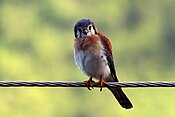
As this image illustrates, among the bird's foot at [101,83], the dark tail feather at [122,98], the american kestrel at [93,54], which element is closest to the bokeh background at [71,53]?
the dark tail feather at [122,98]

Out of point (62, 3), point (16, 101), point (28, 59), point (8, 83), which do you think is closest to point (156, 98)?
point (16, 101)

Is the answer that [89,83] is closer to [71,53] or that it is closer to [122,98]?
[122,98]

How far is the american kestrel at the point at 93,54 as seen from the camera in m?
7.38

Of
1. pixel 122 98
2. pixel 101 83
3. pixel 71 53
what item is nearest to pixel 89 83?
pixel 101 83

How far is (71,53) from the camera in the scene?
24359mm

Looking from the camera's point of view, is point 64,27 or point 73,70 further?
point 64,27

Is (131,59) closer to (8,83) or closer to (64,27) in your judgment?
(64,27)

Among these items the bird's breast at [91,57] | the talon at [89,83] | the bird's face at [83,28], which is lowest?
the talon at [89,83]

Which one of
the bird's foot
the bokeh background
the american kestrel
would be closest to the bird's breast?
the american kestrel

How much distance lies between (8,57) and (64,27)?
14.0 feet

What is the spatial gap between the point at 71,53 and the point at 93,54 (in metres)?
17.0

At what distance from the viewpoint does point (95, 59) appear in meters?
7.40

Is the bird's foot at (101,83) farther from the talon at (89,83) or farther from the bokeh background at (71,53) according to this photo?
the bokeh background at (71,53)

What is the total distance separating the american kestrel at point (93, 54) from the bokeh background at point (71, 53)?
10.5 m
